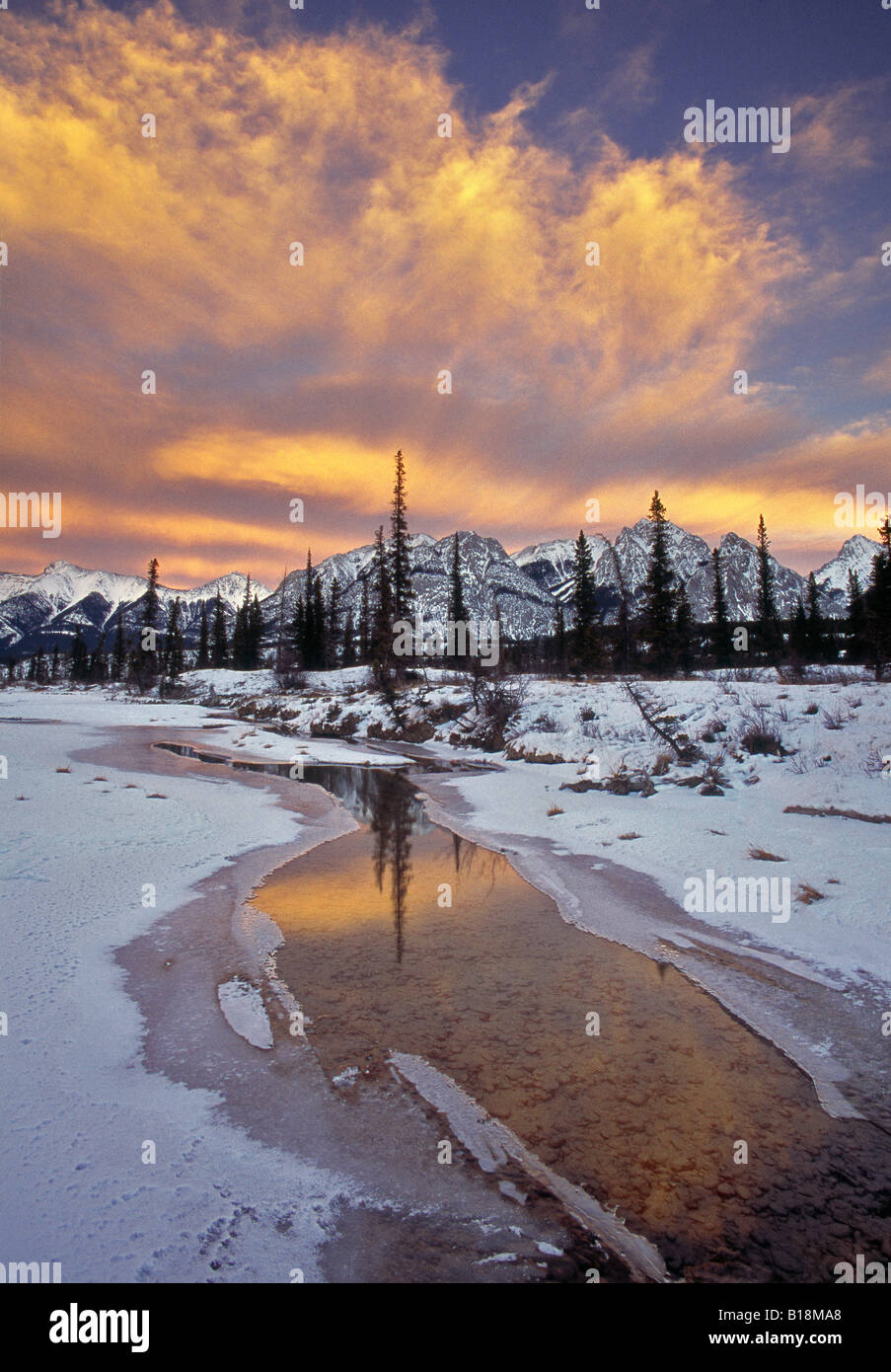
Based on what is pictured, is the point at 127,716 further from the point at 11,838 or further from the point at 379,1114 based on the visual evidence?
the point at 379,1114

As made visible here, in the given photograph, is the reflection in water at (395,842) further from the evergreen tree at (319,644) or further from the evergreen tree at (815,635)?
the evergreen tree at (319,644)

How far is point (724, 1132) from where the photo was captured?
3.96 meters

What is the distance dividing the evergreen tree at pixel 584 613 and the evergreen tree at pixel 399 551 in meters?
14.6

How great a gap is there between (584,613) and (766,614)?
2621 centimetres

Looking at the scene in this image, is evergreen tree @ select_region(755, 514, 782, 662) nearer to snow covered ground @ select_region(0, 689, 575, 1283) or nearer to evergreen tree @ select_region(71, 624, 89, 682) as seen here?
snow covered ground @ select_region(0, 689, 575, 1283)

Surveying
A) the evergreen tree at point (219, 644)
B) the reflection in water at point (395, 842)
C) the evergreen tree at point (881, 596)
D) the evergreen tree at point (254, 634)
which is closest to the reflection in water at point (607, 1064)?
the reflection in water at point (395, 842)

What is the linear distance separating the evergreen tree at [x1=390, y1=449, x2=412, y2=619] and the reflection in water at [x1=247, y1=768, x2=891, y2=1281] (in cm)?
4321

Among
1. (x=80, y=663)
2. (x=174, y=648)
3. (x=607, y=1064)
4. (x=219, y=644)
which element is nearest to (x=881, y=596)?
(x=607, y=1064)

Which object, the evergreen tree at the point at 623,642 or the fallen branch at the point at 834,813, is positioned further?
the evergreen tree at the point at 623,642

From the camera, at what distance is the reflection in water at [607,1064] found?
3.27 metres
